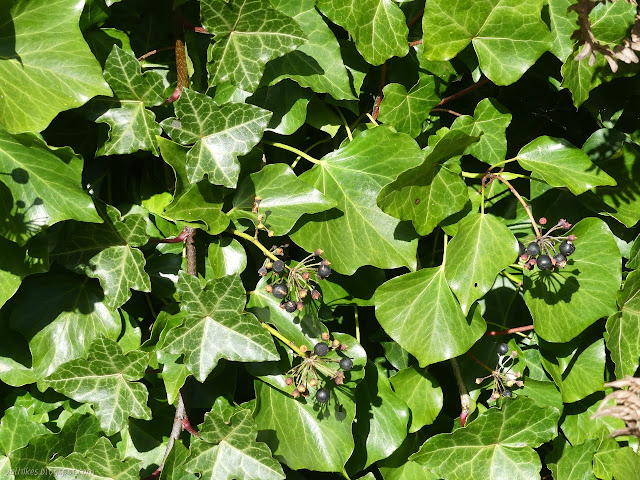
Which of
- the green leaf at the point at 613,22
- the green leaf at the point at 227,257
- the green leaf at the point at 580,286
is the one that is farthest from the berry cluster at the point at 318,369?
the green leaf at the point at 613,22

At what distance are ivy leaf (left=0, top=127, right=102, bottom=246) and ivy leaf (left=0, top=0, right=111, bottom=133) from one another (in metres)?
0.04

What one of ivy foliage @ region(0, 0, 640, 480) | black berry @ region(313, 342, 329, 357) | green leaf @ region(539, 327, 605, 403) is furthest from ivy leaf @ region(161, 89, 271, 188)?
green leaf @ region(539, 327, 605, 403)

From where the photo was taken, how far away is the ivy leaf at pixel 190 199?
124 centimetres

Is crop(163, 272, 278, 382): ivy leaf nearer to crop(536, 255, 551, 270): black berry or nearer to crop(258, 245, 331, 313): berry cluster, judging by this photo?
crop(258, 245, 331, 313): berry cluster

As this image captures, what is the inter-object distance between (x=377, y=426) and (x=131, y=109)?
0.95 metres

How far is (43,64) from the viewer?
1.19 metres

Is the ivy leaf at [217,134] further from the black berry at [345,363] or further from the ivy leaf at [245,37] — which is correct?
the black berry at [345,363]

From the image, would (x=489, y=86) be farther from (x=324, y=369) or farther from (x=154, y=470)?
(x=154, y=470)

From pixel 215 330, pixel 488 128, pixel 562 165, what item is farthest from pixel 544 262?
pixel 215 330

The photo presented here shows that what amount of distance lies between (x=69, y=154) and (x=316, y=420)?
788mm

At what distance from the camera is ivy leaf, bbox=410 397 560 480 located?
4.67 feet

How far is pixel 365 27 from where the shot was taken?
134 centimetres

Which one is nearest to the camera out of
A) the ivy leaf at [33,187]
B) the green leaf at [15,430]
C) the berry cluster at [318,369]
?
the ivy leaf at [33,187]

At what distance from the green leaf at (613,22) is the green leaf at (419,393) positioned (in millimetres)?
885
